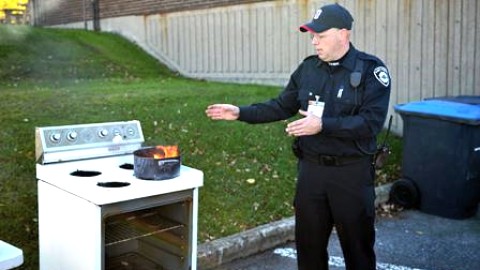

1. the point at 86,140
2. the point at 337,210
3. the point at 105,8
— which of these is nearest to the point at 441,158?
the point at 337,210

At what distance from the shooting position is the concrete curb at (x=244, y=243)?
433 cm

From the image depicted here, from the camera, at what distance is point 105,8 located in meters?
15.1

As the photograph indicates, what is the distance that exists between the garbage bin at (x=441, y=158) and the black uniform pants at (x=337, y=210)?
273cm

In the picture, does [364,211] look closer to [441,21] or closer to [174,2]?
[441,21]

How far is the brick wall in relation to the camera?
12.1 metres

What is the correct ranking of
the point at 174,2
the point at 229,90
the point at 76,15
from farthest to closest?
the point at 76,15 < the point at 174,2 < the point at 229,90

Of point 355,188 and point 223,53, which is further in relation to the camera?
point 223,53

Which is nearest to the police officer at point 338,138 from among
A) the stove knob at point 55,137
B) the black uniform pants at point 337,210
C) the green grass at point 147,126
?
the black uniform pants at point 337,210

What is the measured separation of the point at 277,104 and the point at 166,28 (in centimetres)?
985

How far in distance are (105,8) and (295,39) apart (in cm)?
700

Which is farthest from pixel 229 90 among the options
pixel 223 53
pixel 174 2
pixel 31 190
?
pixel 31 190

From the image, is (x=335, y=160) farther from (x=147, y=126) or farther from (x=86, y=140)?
(x=147, y=126)

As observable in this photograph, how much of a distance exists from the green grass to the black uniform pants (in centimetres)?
146

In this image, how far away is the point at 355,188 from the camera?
122 inches
